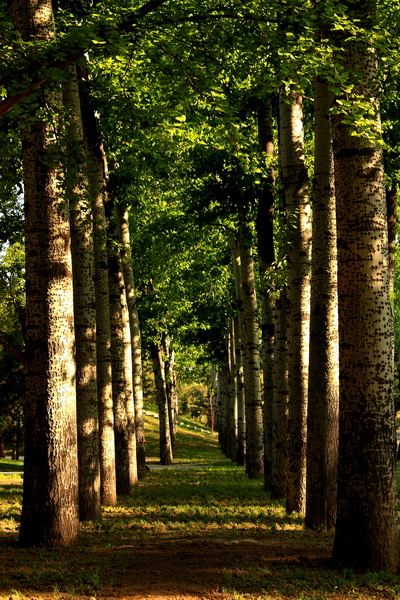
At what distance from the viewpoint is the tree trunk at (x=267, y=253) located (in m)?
15.0

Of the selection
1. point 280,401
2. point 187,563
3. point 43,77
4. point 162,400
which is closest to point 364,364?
point 187,563

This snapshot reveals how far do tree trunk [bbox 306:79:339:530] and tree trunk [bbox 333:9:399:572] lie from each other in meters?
2.84

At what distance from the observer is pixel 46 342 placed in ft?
26.8

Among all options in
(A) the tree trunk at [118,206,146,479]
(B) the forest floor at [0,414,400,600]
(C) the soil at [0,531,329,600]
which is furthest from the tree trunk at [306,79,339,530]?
(A) the tree trunk at [118,206,146,479]

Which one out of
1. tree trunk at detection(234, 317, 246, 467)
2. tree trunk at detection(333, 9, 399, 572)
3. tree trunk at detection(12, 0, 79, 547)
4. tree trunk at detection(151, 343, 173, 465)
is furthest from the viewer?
tree trunk at detection(151, 343, 173, 465)

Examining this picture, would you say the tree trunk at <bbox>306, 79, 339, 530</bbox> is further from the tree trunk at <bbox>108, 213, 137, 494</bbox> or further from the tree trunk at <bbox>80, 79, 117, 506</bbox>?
the tree trunk at <bbox>108, 213, 137, 494</bbox>

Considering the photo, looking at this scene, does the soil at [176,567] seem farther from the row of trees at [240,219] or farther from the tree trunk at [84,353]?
the tree trunk at [84,353]

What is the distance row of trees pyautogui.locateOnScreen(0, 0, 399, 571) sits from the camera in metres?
6.70

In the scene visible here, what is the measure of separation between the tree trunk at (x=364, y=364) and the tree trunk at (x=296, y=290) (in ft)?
14.4

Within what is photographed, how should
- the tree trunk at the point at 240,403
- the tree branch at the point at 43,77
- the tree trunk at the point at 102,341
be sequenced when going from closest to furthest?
the tree branch at the point at 43,77 → the tree trunk at the point at 102,341 → the tree trunk at the point at 240,403

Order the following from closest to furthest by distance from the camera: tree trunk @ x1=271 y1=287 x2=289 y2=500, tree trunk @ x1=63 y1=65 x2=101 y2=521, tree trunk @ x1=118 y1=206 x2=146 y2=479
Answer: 1. tree trunk @ x1=63 y1=65 x2=101 y2=521
2. tree trunk @ x1=271 y1=287 x2=289 y2=500
3. tree trunk @ x1=118 y1=206 x2=146 y2=479

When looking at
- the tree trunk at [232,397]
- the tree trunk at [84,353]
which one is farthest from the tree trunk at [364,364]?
the tree trunk at [232,397]

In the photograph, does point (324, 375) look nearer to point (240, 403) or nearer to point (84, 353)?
point (84, 353)

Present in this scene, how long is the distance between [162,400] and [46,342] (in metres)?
20.4
